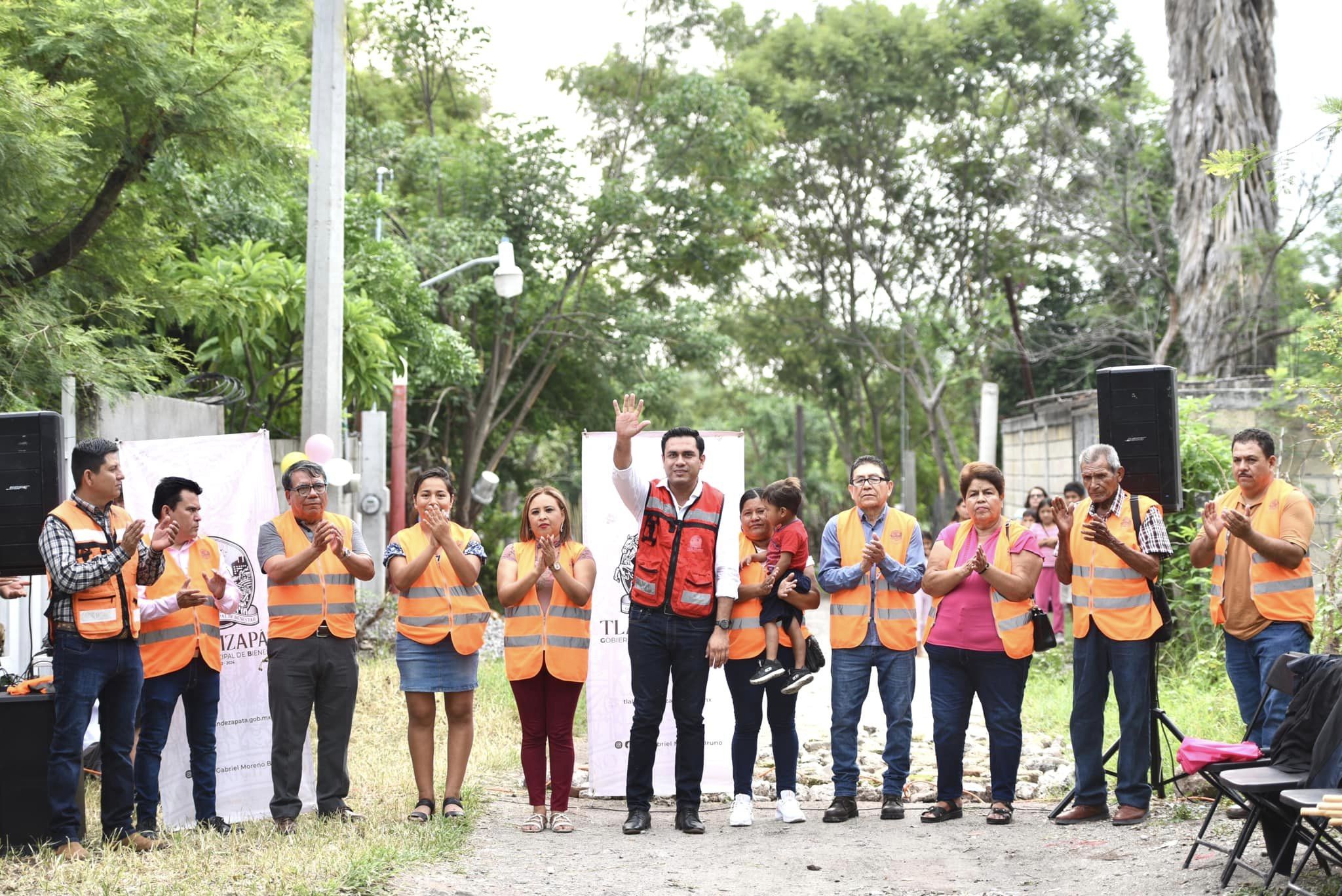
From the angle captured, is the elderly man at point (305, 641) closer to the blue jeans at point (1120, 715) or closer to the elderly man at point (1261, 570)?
the blue jeans at point (1120, 715)

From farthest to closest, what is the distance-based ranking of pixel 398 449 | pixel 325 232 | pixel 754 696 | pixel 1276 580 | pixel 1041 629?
pixel 398 449 → pixel 325 232 → pixel 754 696 → pixel 1041 629 → pixel 1276 580

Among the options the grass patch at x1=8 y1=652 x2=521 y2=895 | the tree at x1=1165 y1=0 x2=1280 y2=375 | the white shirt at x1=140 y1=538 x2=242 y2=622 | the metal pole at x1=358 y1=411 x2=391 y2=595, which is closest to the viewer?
the grass patch at x1=8 y1=652 x2=521 y2=895

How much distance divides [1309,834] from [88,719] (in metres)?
5.44

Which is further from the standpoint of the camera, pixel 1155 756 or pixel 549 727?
pixel 1155 756

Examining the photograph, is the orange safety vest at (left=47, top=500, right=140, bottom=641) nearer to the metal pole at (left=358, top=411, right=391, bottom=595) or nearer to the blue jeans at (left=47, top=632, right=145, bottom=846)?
the blue jeans at (left=47, top=632, right=145, bottom=846)

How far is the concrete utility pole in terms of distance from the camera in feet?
33.8

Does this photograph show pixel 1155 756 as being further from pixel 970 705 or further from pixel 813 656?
pixel 813 656

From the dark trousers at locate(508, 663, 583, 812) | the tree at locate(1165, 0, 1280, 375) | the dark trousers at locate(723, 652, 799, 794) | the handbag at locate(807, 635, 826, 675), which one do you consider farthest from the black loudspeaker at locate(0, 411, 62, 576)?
the tree at locate(1165, 0, 1280, 375)

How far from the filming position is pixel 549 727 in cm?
721

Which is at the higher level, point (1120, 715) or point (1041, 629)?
point (1041, 629)

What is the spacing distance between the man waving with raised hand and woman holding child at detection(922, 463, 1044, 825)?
121 cm

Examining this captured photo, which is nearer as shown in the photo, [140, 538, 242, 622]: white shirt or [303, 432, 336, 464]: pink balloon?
[140, 538, 242, 622]: white shirt

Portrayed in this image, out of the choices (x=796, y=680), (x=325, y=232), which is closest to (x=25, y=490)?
(x=796, y=680)

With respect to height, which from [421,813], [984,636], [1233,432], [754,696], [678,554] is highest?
[1233,432]
